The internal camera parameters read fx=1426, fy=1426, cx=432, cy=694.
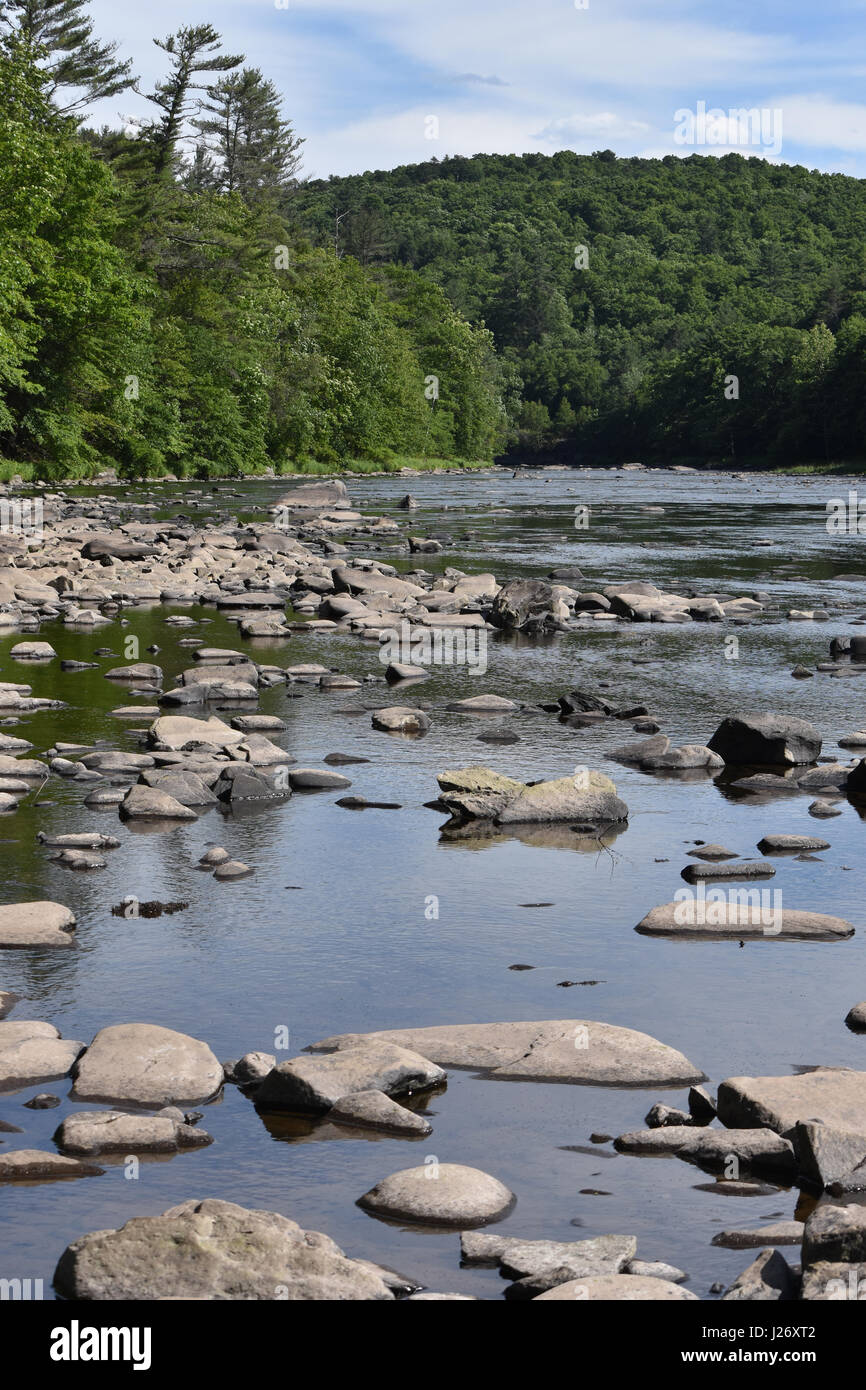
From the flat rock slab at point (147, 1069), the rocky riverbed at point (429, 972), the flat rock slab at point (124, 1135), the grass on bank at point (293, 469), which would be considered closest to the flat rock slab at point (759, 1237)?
the rocky riverbed at point (429, 972)

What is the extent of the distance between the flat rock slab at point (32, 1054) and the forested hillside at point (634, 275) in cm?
12582

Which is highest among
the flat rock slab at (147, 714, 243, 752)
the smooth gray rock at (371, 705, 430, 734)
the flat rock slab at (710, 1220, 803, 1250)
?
the flat rock slab at (147, 714, 243, 752)

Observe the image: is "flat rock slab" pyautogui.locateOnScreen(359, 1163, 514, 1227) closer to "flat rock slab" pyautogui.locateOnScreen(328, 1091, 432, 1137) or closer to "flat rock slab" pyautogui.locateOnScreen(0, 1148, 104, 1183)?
"flat rock slab" pyautogui.locateOnScreen(328, 1091, 432, 1137)

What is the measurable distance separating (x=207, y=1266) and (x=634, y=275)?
17458 cm

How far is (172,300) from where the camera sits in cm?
6150

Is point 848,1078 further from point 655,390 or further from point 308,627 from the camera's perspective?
point 655,390

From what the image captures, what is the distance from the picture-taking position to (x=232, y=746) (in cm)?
1030

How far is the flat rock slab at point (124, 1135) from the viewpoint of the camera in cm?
464

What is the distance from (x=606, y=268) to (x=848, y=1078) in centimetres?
17134

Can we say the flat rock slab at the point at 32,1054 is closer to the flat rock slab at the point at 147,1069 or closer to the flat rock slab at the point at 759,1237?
the flat rock slab at the point at 147,1069

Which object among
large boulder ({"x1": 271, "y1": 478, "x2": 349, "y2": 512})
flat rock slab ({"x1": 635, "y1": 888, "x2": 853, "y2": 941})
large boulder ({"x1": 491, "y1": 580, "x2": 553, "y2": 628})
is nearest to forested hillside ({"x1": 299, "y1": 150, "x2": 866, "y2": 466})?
large boulder ({"x1": 271, "y1": 478, "x2": 349, "y2": 512})

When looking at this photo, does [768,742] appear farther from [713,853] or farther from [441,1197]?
[441,1197]

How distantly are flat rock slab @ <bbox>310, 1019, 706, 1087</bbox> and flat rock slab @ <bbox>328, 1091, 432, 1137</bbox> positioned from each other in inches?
17.9

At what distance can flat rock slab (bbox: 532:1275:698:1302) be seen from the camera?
3.65 m
